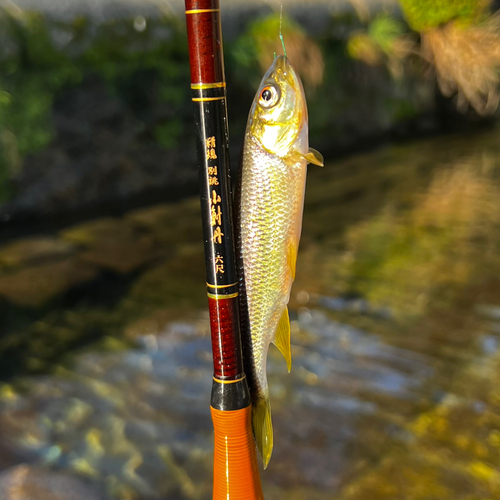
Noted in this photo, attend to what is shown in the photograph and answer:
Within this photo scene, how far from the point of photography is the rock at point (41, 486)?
2.74 metres

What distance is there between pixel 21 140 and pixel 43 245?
129cm

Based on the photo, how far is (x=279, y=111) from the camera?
1.58 meters

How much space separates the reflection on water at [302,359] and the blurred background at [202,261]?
2cm

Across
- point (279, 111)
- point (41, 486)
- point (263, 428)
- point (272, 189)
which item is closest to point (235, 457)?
point (263, 428)

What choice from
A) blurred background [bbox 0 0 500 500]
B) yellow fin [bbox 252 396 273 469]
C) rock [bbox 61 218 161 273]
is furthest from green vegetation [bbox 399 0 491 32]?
yellow fin [bbox 252 396 273 469]

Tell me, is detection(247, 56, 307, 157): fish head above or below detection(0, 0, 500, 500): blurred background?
above

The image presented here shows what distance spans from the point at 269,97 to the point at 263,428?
A: 96 centimetres

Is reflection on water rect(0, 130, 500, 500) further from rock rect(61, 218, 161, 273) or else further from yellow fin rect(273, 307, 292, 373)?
yellow fin rect(273, 307, 292, 373)

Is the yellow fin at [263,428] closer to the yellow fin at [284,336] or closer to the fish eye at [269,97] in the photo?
the yellow fin at [284,336]

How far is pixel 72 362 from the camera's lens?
154 inches

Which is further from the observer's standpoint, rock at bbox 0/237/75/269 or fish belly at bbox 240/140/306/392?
rock at bbox 0/237/75/269

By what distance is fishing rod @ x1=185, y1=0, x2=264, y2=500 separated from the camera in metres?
1.53

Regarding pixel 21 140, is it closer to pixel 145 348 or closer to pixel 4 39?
pixel 4 39

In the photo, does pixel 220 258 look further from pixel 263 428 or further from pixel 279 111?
pixel 263 428
